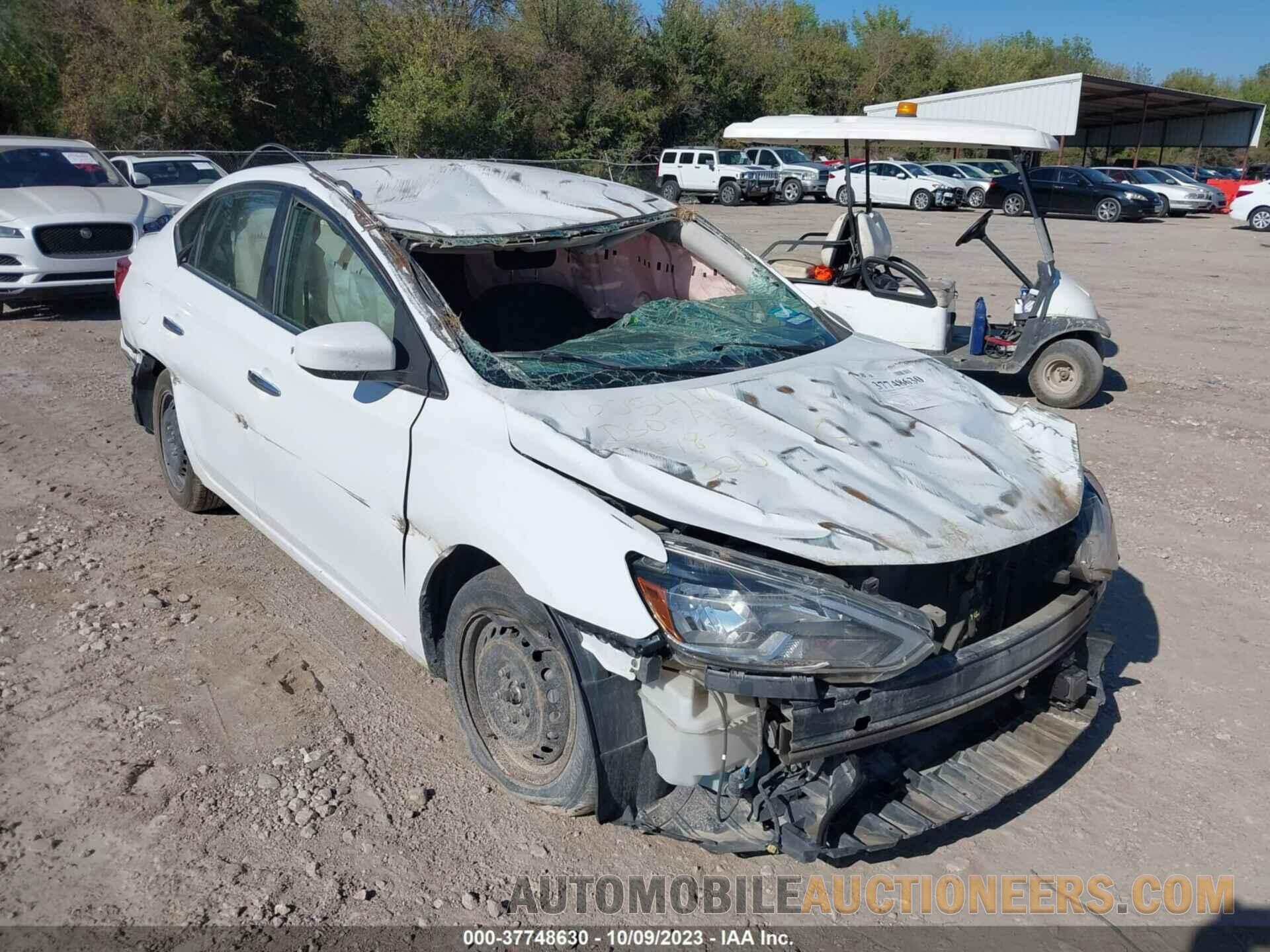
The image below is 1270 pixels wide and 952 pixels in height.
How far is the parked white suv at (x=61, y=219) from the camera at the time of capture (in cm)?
1015

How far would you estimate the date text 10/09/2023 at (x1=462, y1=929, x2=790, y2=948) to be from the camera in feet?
8.91

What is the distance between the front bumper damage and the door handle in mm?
2080

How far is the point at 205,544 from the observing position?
5.05 metres

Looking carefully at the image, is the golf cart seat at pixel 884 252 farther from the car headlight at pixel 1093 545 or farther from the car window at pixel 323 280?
the car window at pixel 323 280

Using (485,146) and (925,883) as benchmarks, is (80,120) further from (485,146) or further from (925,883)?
(925,883)

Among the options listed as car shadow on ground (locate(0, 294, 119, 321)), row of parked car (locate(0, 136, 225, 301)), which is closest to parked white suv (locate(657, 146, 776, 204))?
row of parked car (locate(0, 136, 225, 301))

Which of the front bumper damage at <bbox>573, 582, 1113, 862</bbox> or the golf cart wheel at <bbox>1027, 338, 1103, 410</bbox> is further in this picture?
the golf cart wheel at <bbox>1027, 338, 1103, 410</bbox>

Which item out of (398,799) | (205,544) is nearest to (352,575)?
(398,799)

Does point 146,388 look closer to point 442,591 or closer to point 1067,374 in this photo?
point 442,591

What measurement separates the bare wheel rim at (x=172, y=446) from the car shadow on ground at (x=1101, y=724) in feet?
12.7

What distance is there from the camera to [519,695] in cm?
307

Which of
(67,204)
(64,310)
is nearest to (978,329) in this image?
(67,204)

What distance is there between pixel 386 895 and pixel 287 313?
221 cm

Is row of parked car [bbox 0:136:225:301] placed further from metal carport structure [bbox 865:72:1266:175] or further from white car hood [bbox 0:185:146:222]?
metal carport structure [bbox 865:72:1266:175]
